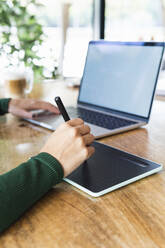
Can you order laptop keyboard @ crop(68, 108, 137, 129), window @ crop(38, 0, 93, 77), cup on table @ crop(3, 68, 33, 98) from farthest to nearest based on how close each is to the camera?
window @ crop(38, 0, 93, 77), cup on table @ crop(3, 68, 33, 98), laptop keyboard @ crop(68, 108, 137, 129)

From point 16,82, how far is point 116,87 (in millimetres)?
538

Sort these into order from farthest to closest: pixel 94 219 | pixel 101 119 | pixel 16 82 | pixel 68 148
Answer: pixel 16 82
pixel 101 119
pixel 68 148
pixel 94 219

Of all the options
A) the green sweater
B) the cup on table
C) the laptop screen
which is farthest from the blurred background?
the green sweater

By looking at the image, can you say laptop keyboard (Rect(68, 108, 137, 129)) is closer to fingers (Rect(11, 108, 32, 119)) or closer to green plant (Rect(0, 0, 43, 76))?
fingers (Rect(11, 108, 32, 119))

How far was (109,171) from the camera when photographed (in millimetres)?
688

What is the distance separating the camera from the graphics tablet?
0.63 meters

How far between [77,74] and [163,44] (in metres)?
0.98

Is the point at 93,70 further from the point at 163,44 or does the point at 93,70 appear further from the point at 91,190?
the point at 91,190

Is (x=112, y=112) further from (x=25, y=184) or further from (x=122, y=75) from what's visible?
(x=25, y=184)

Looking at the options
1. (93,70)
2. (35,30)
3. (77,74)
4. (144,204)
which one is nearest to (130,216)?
(144,204)

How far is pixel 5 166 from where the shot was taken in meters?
0.75

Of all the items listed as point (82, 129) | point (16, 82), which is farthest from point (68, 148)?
point (16, 82)

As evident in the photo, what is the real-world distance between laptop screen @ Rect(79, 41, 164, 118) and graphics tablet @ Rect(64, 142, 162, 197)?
0.33 m

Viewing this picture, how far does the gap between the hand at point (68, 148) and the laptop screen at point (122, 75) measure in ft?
1.50
